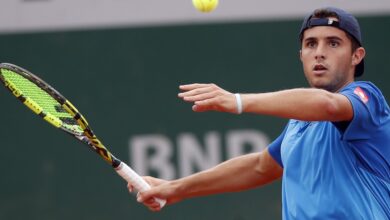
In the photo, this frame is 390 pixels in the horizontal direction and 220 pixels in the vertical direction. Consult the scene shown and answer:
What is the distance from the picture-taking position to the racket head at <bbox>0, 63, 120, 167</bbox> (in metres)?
5.50

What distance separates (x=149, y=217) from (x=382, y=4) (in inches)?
100.0

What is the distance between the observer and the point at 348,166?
4.84 metres

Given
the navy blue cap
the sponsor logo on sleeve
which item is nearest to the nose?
the navy blue cap

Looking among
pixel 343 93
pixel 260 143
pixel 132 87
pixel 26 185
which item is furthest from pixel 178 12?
pixel 343 93

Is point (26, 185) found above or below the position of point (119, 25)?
below

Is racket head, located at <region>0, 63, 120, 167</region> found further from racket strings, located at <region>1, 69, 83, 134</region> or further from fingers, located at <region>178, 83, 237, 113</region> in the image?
fingers, located at <region>178, 83, 237, 113</region>

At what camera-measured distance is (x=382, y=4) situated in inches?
339

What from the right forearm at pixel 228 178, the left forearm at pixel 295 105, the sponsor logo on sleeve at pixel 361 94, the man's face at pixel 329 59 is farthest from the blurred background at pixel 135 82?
the left forearm at pixel 295 105

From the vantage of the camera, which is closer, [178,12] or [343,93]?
[343,93]

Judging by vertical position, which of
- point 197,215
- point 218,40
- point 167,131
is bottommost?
point 197,215

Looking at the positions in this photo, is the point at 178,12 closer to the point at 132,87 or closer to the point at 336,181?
the point at 132,87

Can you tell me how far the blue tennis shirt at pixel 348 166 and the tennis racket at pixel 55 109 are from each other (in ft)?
3.15

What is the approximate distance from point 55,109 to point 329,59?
5.13 feet

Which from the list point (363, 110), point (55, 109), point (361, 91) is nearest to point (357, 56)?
point (361, 91)
